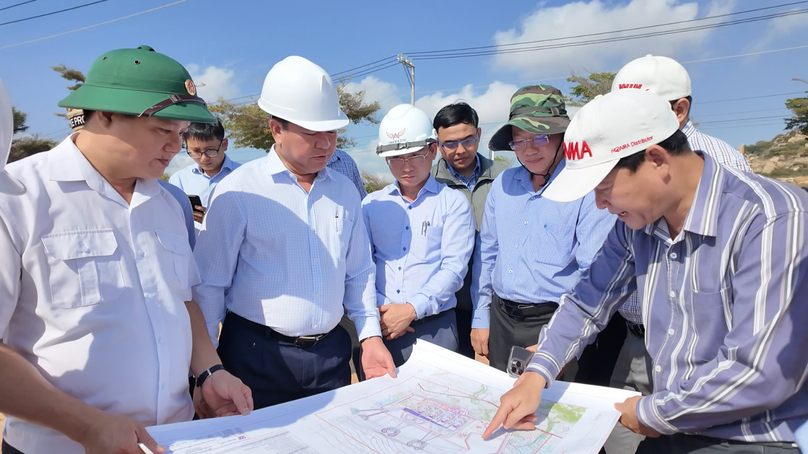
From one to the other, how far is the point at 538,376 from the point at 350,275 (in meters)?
1.14

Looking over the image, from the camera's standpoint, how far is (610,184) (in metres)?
1.42

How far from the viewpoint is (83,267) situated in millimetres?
1328

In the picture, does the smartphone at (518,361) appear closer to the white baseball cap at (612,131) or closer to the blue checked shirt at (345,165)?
the white baseball cap at (612,131)

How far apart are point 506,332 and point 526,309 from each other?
0.75 feet

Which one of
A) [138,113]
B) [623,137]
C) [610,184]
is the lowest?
[610,184]

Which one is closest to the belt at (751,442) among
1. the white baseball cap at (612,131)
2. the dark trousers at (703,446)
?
the dark trousers at (703,446)

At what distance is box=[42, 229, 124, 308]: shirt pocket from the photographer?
4.22 feet

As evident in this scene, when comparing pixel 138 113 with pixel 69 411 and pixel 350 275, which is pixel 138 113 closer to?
pixel 69 411

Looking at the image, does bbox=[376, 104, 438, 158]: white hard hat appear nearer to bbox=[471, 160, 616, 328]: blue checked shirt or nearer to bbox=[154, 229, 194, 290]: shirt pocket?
bbox=[471, 160, 616, 328]: blue checked shirt

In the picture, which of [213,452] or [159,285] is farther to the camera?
[159,285]

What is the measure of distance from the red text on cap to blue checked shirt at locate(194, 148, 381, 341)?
1206 mm

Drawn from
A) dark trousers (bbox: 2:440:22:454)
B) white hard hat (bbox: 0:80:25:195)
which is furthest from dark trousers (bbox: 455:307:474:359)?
white hard hat (bbox: 0:80:25:195)

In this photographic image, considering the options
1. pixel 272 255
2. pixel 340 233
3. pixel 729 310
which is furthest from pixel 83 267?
pixel 729 310

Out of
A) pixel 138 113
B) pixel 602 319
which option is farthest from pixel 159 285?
pixel 602 319
